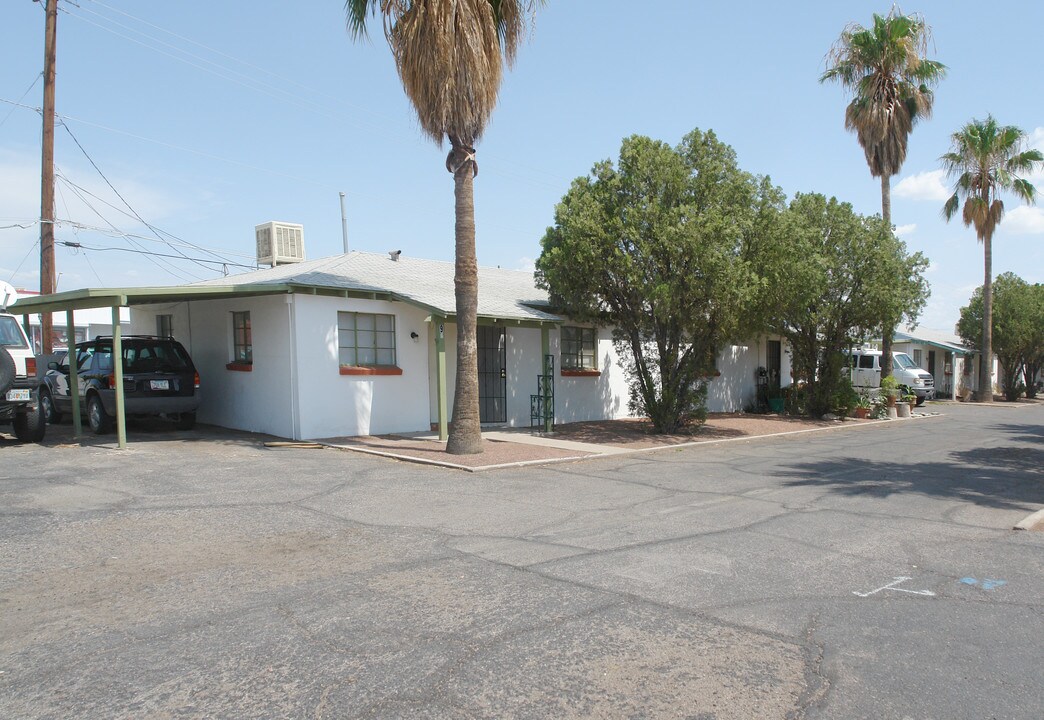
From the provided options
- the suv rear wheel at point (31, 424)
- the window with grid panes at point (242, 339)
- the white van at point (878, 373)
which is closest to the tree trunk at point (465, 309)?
the window with grid panes at point (242, 339)

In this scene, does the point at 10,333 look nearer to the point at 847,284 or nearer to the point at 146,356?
the point at 146,356

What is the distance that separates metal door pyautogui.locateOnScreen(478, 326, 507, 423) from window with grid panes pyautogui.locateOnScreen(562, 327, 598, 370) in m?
1.82

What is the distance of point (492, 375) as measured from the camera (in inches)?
693

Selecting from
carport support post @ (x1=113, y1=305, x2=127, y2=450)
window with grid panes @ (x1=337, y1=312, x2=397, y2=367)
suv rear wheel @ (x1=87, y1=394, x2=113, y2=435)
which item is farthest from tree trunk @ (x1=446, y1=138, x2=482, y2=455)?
suv rear wheel @ (x1=87, y1=394, x2=113, y2=435)

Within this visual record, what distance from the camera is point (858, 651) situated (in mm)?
4402

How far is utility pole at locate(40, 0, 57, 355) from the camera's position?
16.7 metres

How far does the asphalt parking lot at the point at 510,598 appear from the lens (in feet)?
12.5

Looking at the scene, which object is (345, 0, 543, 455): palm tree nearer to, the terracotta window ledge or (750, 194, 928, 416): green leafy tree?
the terracotta window ledge

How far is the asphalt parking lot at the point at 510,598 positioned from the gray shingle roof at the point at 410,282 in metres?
5.11

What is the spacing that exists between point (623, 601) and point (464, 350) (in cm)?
786

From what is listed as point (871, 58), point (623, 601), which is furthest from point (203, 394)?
point (871, 58)

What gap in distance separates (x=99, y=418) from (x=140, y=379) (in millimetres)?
1404

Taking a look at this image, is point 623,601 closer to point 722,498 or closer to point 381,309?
point 722,498

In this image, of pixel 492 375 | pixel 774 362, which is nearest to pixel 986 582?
pixel 492 375
